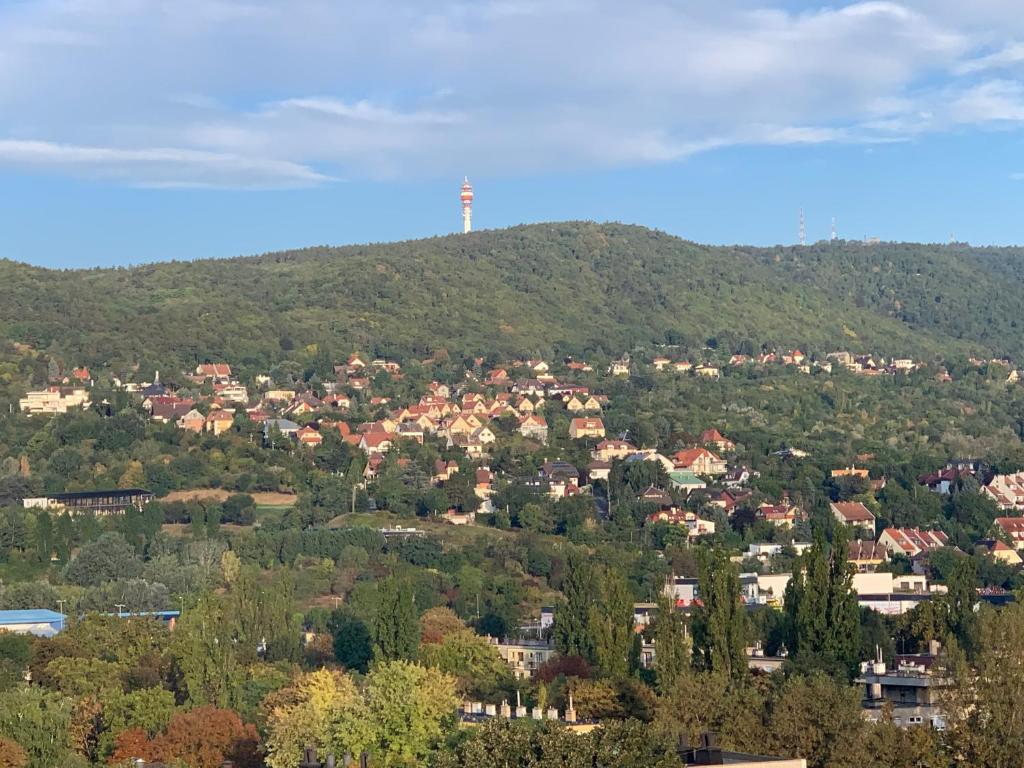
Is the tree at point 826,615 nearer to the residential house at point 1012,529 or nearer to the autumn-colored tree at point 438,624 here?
the autumn-colored tree at point 438,624

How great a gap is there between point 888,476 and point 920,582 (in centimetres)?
2297

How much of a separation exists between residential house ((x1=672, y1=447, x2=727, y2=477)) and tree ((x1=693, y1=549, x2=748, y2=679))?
5367 centimetres

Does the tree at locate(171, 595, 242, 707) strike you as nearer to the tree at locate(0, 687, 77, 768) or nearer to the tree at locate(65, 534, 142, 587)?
the tree at locate(0, 687, 77, 768)

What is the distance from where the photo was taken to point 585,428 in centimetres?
11506

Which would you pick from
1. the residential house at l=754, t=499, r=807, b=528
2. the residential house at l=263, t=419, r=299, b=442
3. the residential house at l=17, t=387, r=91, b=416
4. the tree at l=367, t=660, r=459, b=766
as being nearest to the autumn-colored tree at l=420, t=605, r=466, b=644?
the tree at l=367, t=660, r=459, b=766

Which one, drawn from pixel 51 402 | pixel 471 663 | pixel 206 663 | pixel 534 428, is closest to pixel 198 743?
pixel 206 663

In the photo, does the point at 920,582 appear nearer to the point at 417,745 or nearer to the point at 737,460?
the point at 737,460

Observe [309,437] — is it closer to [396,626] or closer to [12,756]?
[396,626]

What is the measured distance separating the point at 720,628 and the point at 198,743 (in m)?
12.6

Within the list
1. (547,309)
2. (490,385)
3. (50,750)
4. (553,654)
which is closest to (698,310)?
(547,309)

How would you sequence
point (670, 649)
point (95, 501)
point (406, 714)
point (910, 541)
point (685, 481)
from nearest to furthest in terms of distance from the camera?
point (406, 714) < point (670, 649) < point (910, 541) < point (95, 501) < point (685, 481)

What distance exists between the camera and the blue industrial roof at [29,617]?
221ft

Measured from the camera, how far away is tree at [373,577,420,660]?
57.4m

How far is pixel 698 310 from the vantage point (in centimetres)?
16700
